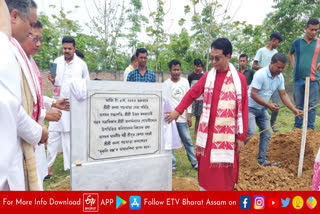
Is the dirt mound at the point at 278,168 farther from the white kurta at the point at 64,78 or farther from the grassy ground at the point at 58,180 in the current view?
the white kurta at the point at 64,78

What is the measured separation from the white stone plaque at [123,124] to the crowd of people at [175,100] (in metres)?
0.20

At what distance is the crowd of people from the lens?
114cm

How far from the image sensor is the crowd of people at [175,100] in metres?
1.14

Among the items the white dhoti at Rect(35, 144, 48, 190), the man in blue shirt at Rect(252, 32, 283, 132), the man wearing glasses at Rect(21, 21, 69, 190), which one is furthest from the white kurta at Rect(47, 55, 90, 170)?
the man in blue shirt at Rect(252, 32, 283, 132)

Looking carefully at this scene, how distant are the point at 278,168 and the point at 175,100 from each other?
202cm

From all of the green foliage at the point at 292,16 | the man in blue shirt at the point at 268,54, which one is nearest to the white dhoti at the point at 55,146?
the man in blue shirt at the point at 268,54

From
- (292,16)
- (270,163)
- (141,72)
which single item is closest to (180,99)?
(141,72)

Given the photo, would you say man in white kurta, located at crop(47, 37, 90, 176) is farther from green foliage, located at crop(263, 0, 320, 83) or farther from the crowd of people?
green foliage, located at crop(263, 0, 320, 83)

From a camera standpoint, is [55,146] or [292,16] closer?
[55,146]

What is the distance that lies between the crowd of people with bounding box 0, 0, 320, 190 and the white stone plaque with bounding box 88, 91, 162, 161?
20 cm

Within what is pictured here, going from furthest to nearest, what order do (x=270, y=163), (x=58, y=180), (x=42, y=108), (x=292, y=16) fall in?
(x=292, y=16) → (x=270, y=163) → (x=58, y=180) → (x=42, y=108)

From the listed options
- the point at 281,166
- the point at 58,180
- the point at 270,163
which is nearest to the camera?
the point at 58,180

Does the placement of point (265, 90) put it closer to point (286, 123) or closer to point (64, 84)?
point (286, 123)

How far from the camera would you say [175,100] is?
4.05m
